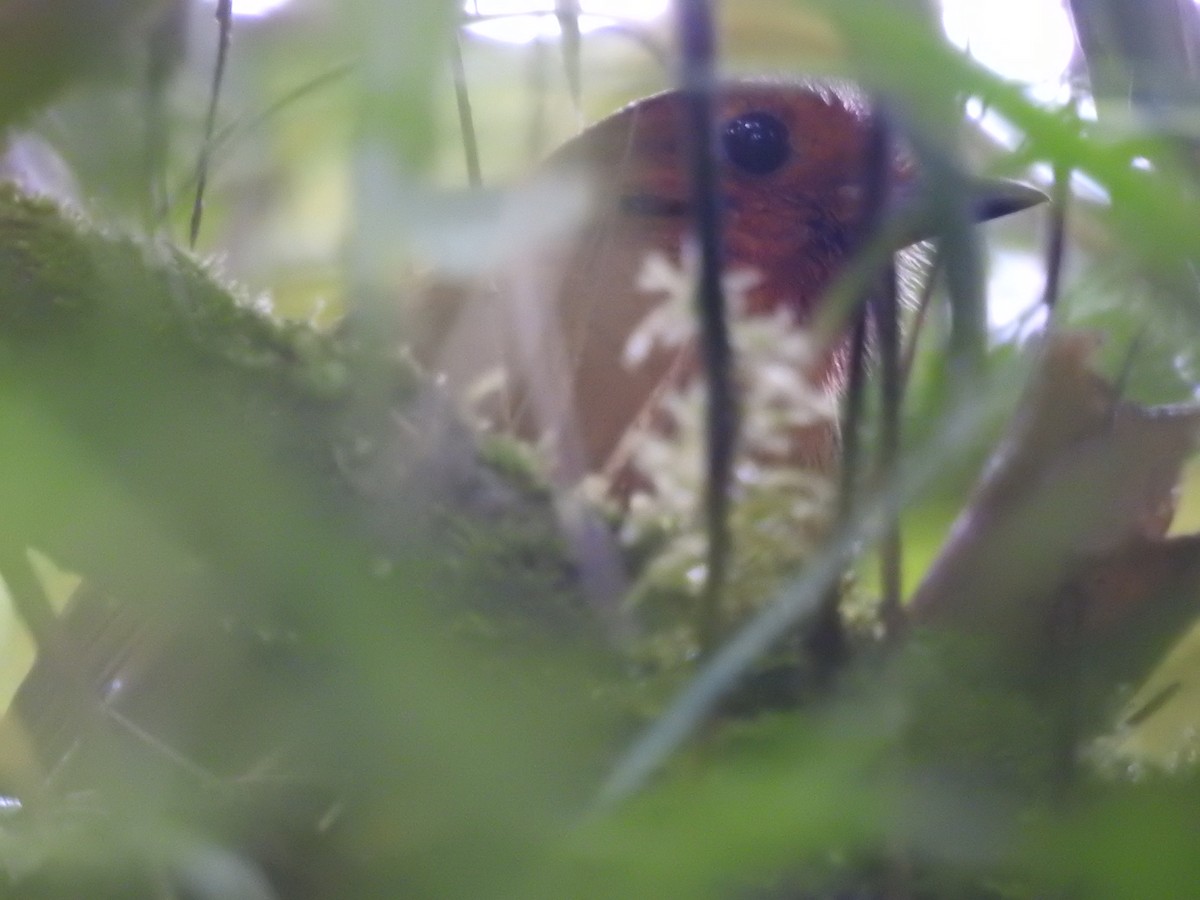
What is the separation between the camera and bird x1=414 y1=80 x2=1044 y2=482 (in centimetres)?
102

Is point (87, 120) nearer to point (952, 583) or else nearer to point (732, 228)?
point (952, 583)

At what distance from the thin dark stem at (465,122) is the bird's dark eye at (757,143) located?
85 centimetres

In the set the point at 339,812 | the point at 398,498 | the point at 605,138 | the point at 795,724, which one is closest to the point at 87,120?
the point at 398,498

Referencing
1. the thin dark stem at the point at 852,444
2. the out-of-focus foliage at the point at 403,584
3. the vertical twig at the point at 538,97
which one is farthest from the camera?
the vertical twig at the point at 538,97

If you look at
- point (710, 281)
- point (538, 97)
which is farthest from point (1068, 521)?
point (538, 97)

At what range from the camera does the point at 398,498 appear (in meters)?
0.78

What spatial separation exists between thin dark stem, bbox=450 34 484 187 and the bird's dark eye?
33.5 inches

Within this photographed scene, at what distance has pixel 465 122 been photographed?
0.81 meters

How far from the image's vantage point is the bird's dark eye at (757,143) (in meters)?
1.69

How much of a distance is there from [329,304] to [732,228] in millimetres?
799

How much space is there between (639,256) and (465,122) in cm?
79

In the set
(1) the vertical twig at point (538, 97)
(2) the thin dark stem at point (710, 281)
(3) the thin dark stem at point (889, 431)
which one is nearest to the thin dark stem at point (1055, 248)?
(3) the thin dark stem at point (889, 431)

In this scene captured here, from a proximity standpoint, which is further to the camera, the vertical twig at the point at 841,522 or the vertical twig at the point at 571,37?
the vertical twig at the point at 571,37

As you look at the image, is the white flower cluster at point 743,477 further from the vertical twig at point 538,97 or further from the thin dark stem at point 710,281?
the vertical twig at point 538,97
